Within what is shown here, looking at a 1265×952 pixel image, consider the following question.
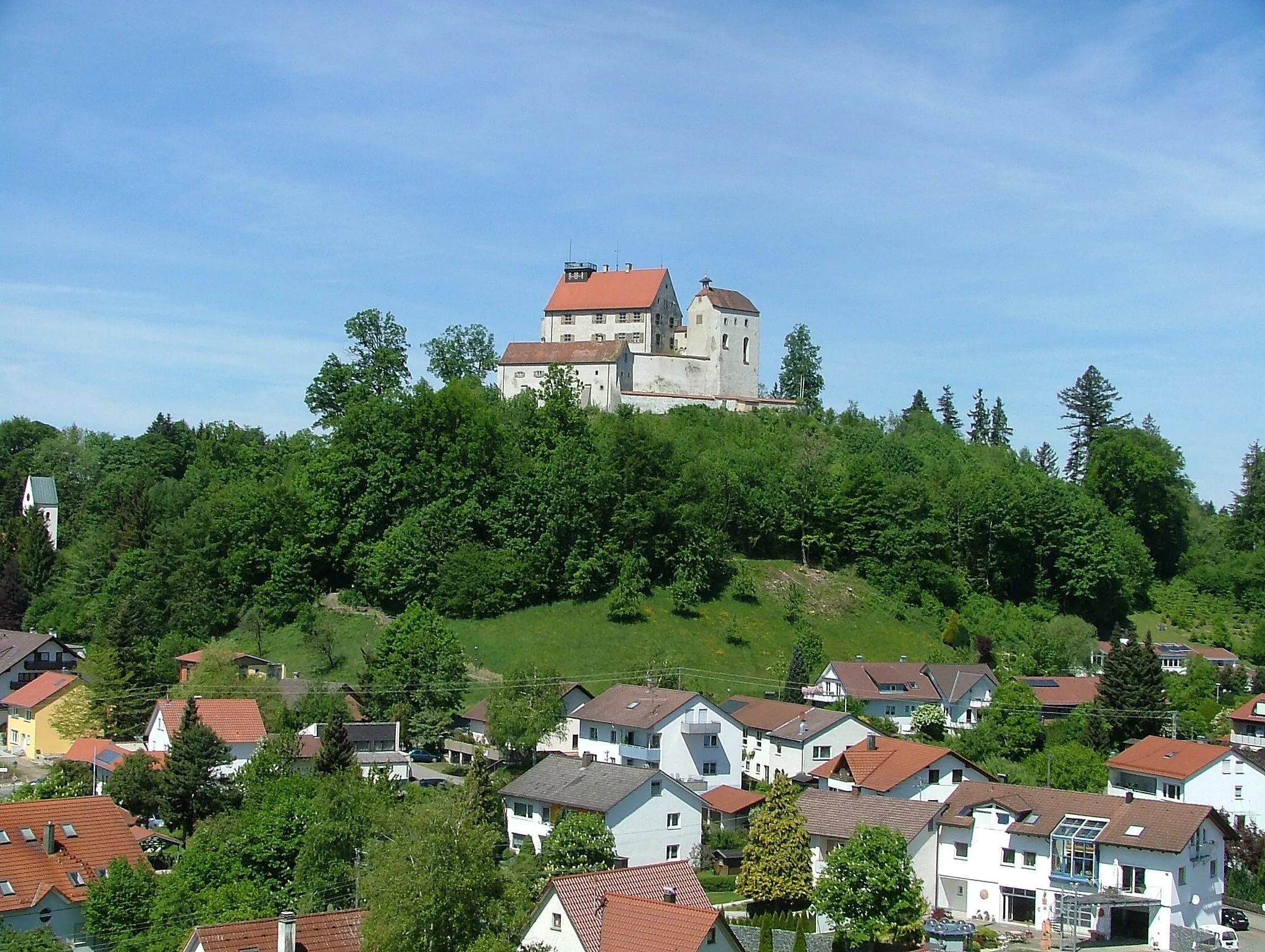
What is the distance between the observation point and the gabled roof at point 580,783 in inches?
1390

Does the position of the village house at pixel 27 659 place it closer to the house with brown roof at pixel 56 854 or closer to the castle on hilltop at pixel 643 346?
the house with brown roof at pixel 56 854

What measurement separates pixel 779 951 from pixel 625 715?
51.3 ft

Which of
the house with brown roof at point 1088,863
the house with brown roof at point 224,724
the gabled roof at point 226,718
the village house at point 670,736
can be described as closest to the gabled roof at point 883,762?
the house with brown roof at point 1088,863

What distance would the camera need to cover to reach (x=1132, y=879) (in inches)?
1249

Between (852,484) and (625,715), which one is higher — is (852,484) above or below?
above

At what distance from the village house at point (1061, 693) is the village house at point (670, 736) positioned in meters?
14.0

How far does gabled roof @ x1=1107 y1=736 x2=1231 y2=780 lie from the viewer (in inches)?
1527

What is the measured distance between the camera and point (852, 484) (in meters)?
67.4

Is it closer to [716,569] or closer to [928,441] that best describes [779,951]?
[716,569]

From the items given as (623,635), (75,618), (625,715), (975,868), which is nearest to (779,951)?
(975,868)

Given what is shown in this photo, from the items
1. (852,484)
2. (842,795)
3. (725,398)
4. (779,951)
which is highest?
(725,398)

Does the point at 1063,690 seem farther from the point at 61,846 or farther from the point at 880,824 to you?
the point at 61,846

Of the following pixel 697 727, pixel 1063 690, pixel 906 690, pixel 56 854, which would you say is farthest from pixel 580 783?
pixel 1063 690

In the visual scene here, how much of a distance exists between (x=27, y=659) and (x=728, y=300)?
49.2 metres
